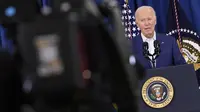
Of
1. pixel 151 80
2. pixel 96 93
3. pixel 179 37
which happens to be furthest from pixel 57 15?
pixel 179 37

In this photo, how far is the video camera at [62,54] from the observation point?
2.78 ft

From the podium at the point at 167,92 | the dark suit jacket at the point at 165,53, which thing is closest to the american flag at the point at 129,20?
the dark suit jacket at the point at 165,53

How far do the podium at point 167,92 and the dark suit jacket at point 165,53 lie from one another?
570 mm

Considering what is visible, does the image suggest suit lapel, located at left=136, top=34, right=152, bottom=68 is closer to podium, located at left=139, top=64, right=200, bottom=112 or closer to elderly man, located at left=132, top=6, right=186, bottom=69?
elderly man, located at left=132, top=6, right=186, bottom=69

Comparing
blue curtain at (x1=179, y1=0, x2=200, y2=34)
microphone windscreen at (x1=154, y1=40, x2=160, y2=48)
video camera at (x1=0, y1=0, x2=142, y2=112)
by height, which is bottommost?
video camera at (x1=0, y1=0, x2=142, y2=112)

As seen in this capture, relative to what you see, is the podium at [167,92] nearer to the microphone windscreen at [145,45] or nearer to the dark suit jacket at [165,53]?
the dark suit jacket at [165,53]

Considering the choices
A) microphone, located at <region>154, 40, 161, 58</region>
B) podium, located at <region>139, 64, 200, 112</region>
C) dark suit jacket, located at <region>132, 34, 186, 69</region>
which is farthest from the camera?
microphone, located at <region>154, 40, 161, 58</region>

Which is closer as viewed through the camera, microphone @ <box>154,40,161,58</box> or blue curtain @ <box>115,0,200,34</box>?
microphone @ <box>154,40,161,58</box>

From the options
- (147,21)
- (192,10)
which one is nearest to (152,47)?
(147,21)

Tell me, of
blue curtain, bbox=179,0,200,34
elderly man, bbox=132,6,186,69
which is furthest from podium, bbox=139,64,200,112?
blue curtain, bbox=179,0,200,34

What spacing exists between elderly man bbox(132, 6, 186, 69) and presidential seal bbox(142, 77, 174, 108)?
54 cm

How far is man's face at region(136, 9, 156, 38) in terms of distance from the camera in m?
2.69

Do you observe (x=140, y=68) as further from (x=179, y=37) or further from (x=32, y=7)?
(x=179, y=37)

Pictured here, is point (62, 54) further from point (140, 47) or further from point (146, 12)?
point (146, 12)
